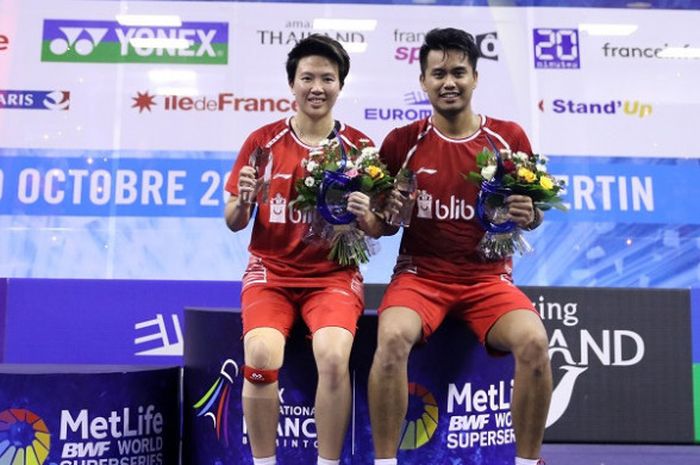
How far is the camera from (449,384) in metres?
2.96

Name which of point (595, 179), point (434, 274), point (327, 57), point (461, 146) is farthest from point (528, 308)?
point (595, 179)

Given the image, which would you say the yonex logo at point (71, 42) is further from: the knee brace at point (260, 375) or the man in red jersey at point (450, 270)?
the knee brace at point (260, 375)

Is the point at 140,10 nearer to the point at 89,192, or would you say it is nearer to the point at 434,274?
the point at 89,192

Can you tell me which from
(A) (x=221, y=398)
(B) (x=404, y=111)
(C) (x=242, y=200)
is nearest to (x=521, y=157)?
(C) (x=242, y=200)

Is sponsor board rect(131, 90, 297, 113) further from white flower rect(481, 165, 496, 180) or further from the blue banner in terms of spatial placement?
→ white flower rect(481, 165, 496, 180)

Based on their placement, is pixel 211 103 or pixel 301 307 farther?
pixel 211 103

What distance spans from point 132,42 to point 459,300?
4225mm

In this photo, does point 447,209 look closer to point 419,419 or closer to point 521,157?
point 521,157

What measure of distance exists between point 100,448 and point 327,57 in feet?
5.92

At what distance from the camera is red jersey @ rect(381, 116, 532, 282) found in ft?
9.90

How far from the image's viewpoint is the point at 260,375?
2.64 m

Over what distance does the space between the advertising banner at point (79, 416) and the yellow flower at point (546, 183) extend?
174cm

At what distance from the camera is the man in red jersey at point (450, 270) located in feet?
8.71

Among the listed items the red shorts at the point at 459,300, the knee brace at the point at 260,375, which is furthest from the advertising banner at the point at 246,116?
the knee brace at the point at 260,375
